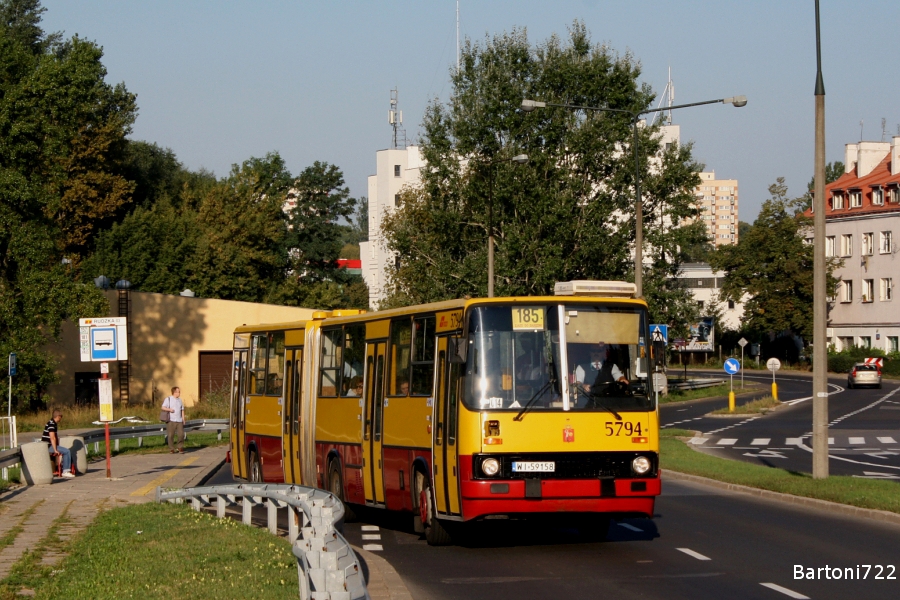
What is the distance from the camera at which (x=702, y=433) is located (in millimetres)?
42219

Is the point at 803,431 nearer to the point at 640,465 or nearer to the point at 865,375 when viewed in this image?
the point at 640,465

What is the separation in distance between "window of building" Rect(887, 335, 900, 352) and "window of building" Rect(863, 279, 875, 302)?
3.56 metres

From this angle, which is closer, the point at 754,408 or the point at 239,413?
the point at 239,413

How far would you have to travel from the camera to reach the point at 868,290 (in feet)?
320

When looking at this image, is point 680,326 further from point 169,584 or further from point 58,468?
point 169,584

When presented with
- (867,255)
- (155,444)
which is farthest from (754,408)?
(867,255)

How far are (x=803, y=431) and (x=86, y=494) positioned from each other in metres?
28.4

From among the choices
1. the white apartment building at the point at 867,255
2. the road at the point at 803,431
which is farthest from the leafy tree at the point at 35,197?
the white apartment building at the point at 867,255

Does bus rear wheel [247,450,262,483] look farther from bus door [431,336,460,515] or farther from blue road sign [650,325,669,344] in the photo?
bus door [431,336,460,515]

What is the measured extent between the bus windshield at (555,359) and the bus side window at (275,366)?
7.90 metres

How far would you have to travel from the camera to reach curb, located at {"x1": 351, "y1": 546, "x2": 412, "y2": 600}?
35.1 feet

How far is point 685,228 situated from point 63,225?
38.8 metres


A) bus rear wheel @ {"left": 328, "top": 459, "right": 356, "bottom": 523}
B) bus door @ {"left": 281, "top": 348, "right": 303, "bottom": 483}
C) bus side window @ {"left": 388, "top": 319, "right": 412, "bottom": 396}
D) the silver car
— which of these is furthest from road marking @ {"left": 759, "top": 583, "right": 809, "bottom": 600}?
the silver car

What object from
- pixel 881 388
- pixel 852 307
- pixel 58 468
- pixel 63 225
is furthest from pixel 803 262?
pixel 58 468
